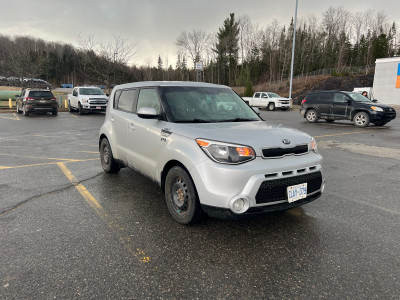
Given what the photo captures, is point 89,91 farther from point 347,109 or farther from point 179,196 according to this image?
point 179,196

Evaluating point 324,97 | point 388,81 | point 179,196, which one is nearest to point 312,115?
point 324,97

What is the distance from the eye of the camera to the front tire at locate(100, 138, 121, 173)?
18.2 ft

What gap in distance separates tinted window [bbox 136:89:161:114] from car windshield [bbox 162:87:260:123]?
0.50 ft

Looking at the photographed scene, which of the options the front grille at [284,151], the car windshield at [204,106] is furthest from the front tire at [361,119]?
the front grille at [284,151]

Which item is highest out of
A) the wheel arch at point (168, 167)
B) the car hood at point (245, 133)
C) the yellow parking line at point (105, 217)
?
the car hood at point (245, 133)

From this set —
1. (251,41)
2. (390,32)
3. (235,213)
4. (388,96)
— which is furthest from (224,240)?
(390,32)

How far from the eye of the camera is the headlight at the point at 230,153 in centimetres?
307

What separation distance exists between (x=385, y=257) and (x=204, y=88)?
10.3 feet

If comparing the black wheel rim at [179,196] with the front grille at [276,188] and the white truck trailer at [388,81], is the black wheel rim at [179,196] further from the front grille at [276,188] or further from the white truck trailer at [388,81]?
the white truck trailer at [388,81]

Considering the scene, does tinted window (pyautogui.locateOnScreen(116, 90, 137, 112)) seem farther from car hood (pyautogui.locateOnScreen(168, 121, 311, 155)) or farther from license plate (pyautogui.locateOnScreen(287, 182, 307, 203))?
license plate (pyautogui.locateOnScreen(287, 182, 307, 203))

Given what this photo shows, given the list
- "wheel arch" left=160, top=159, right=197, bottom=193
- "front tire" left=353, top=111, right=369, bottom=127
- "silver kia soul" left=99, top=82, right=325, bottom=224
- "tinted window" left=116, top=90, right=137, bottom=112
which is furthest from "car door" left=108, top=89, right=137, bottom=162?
"front tire" left=353, top=111, right=369, bottom=127

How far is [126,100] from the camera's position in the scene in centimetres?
511

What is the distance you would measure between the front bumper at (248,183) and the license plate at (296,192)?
4 centimetres

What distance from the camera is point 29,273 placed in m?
2.62
